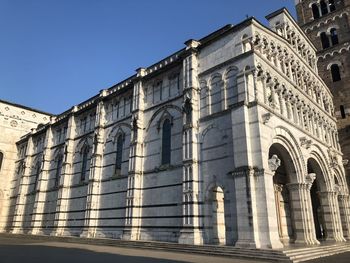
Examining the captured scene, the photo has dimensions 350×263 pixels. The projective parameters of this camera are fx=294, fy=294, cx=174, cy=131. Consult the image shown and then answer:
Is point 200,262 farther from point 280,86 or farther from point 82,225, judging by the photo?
point 82,225

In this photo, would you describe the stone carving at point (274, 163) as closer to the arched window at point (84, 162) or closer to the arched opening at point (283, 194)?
the arched opening at point (283, 194)

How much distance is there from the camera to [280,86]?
19.5 metres

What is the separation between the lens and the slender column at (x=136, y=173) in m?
20.9

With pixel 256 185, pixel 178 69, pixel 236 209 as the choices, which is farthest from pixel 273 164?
pixel 178 69

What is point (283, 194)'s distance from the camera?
70.6 feet

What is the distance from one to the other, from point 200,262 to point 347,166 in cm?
2138

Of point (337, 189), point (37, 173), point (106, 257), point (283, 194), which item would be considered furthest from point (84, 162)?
point (337, 189)


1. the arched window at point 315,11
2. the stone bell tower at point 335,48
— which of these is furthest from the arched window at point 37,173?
the arched window at point 315,11

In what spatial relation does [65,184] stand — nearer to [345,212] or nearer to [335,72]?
[345,212]

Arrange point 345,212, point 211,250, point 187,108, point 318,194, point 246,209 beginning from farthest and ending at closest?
point 345,212, point 318,194, point 187,108, point 246,209, point 211,250

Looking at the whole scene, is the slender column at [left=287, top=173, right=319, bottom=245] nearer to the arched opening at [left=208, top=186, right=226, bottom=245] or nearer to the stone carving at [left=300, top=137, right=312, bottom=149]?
the stone carving at [left=300, top=137, right=312, bottom=149]

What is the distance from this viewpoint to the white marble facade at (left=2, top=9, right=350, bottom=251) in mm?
16281

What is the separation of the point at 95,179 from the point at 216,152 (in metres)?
12.7

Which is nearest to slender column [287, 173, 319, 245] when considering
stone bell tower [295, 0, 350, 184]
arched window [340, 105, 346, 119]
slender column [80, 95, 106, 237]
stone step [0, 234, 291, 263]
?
stone step [0, 234, 291, 263]
